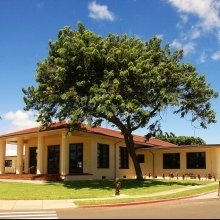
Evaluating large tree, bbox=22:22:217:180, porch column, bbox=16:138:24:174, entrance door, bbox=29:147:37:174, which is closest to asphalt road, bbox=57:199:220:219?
large tree, bbox=22:22:217:180

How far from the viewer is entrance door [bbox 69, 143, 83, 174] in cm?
3666

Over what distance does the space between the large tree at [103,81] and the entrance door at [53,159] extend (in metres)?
6.68

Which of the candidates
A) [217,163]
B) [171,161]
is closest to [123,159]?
[171,161]

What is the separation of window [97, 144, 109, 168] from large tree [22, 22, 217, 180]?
6624mm

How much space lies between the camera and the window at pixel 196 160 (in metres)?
40.2

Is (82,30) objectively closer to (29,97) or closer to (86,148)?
(29,97)

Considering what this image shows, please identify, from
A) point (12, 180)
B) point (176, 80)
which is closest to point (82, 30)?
point (176, 80)

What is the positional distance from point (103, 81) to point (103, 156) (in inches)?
474

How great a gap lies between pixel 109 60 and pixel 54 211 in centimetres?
1361

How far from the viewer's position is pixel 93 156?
3625 centimetres

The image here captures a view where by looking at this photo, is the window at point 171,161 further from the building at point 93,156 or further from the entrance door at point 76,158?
the entrance door at point 76,158

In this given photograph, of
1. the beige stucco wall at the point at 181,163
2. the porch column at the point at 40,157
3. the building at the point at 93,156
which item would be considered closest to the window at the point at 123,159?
the building at the point at 93,156

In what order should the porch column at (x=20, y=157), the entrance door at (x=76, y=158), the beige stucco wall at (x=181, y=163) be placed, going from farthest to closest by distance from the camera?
the beige stucco wall at (x=181, y=163) → the porch column at (x=20, y=157) → the entrance door at (x=76, y=158)

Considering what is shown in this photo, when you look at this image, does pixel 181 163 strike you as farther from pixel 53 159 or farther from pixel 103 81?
pixel 103 81
